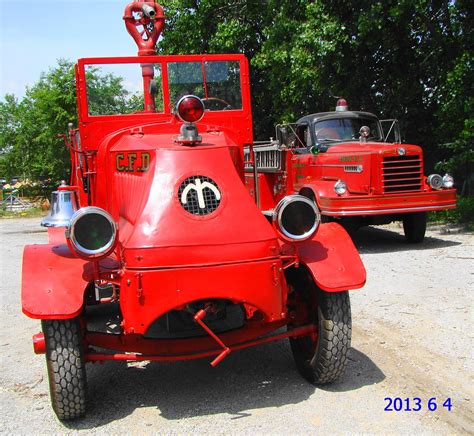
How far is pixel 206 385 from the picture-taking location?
13.7 ft

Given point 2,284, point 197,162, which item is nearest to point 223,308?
point 197,162

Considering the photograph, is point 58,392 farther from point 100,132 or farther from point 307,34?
point 307,34

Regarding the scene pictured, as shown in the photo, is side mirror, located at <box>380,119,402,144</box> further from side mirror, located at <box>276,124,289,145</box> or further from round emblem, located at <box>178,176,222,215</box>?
round emblem, located at <box>178,176,222,215</box>

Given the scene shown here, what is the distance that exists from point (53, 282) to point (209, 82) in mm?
2663

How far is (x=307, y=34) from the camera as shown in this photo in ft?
39.8

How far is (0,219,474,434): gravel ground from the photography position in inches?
140

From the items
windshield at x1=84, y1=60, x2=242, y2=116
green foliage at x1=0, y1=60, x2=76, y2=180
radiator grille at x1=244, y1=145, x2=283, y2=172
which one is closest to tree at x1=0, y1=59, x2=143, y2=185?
green foliage at x1=0, y1=60, x2=76, y2=180

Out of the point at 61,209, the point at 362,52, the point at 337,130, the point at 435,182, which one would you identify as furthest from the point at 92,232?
the point at 362,52

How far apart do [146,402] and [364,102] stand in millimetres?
11660

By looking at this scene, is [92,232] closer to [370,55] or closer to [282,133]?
[282,133]

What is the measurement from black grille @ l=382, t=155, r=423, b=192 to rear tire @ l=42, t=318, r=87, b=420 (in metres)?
6.71

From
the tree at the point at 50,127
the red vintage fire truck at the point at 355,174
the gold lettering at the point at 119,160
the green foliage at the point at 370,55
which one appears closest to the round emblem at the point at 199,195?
the gold lettering at the point at 119,160

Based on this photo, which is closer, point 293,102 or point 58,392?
point 58,392

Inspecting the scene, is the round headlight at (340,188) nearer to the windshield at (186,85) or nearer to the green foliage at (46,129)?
the windshield at (186,85)
